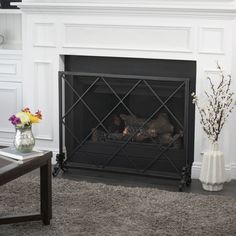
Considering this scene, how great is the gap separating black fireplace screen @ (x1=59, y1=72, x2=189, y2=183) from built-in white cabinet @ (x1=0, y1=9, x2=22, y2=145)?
618 millimetres

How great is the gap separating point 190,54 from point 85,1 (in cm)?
94

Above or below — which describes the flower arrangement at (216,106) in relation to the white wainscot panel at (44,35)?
below

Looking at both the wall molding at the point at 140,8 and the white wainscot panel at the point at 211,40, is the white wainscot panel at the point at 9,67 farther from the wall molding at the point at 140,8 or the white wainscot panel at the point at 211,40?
the white wainscot panel at the point at 211,40

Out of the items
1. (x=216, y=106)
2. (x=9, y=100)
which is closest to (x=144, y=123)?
(x=216, y=106)

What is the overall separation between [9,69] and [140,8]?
1443 millimetres

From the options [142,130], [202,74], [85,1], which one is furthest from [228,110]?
[85,1]

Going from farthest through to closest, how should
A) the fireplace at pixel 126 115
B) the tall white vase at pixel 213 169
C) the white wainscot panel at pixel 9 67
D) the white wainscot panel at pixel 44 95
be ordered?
the white wainscot panel at pixel 9 67 → the white wainscot panel at pixel 44 95 → the fireplace at pixel 126 115 → the tall white vase at pixel 213 169

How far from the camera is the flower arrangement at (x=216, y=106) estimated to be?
4.10 meters

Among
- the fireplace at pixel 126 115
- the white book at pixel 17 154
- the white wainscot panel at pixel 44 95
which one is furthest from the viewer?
the white wainscot panel at pixel 44 95

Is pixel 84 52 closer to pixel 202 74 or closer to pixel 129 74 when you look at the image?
pixel 129 74

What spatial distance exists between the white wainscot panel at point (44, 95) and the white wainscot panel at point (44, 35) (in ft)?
0.52

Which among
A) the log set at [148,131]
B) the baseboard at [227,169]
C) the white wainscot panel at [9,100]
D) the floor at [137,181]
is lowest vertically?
the floor at [137,181]

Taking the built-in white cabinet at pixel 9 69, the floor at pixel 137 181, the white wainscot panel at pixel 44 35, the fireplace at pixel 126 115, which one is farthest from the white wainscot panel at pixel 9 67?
the floor at pixel 137 181

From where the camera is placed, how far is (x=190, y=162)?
4.46 m
